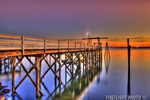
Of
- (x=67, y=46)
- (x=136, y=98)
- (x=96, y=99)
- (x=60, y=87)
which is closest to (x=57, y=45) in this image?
(x=67, y=46)

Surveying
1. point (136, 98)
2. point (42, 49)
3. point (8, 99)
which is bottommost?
point (136, 98)

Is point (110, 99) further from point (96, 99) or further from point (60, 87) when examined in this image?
point (60, 87)

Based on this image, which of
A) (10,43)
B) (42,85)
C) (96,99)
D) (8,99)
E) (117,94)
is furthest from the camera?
(42,85)

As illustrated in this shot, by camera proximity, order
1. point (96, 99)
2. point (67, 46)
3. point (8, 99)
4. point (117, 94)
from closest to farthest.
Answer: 1. point (8, 99)
2. point (96, 99)
3. point (117, 94)
4. point (67, 46)

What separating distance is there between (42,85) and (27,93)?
202 cm

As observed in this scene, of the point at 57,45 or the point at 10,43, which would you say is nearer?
the point at 10,43

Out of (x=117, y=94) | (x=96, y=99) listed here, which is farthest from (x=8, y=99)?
(x=117, y=94)

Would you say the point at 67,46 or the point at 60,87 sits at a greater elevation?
the point at 67,46

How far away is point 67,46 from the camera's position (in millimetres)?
12922

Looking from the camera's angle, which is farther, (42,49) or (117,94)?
(117,94)

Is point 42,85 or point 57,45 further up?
point 57,45

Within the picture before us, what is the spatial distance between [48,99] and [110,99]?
14.1 feet

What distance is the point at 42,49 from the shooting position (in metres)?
8.16

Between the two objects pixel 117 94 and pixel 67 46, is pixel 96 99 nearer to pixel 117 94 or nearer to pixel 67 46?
pixel 117 94
